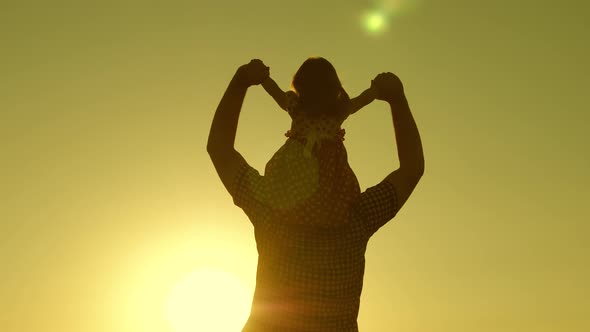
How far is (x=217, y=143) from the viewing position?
13.6ft

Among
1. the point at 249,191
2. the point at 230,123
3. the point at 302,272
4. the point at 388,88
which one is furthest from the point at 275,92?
the point at 302,272

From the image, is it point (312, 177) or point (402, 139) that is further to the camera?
point (402, 139)

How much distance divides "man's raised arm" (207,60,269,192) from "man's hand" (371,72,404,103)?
0.66m

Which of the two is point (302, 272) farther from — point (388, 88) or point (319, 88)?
point (388, 88)

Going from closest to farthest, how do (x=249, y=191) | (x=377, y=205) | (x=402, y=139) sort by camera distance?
(x=249, y=191) → (x=377, y=205) → (x=402, y=139)

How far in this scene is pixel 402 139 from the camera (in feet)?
14.6

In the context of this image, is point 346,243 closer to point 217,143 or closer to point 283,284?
point 283,284

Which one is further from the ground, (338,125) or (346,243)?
(338,125)

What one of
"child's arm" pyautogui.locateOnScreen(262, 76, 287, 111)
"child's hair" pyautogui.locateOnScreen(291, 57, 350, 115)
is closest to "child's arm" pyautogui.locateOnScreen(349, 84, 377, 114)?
"child's hair" pyautogui.locateOnScreen(291, 57, 350, 115)

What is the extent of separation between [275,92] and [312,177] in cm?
61

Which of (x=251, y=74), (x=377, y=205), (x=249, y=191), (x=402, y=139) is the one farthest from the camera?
(x=402, y=139)

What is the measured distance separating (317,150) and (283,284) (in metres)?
0.70

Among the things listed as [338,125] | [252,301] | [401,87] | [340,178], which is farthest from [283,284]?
[401,87]

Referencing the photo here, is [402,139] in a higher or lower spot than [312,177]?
higher
